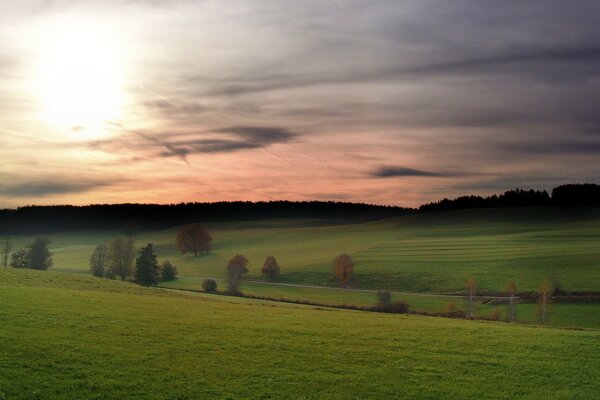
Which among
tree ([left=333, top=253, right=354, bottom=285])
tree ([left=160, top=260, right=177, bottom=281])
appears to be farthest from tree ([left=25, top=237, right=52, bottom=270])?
tree ([left=333, top=253, right=354, bottom=285])

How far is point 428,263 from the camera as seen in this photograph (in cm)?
11531

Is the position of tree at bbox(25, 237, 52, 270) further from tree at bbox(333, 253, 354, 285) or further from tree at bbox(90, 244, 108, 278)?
tree at bbox(333, 253, 354, 285)

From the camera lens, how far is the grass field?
2494 centimetres

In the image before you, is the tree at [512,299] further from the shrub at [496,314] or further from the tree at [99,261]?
the tree at [99,261]

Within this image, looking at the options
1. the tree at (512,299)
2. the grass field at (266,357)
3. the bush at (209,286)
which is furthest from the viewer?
the bush at (209,286)

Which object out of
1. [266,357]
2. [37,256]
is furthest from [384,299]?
[37,256]

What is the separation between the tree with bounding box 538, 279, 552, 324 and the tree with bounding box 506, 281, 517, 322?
11.9 ft

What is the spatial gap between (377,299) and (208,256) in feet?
258

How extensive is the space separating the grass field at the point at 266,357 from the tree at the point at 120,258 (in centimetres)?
7505

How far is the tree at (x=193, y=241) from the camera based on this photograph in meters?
158

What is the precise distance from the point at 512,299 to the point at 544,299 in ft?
26.7

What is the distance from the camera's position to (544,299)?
2948 inches

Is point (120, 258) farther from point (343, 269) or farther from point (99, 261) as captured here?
point (343, 269)

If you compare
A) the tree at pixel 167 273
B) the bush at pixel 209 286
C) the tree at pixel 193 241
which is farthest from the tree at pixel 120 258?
the tree at pixel 193 241
